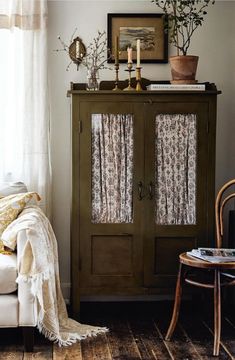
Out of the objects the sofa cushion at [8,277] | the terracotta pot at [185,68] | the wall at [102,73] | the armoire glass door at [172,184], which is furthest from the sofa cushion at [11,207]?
the terracotta pot at [185,68]

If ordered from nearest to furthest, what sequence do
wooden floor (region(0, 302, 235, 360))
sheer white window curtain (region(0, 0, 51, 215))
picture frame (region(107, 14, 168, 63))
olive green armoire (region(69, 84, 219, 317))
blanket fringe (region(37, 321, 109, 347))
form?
1. wooden floor (region(0, 302, 235, 360))
2. blanket fringe (region(37, 321, 109, 347))
3. olive green armoire (region(69, 84, 219, 317))
4. sheer white window curtain (region(0, 0, 51, 215))
5. picture frame (region(107, 14, 168, 63))

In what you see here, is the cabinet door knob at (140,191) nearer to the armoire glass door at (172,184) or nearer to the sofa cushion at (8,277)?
the armoire glass door at (172,184)

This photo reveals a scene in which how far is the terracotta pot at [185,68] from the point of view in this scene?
4.34 m

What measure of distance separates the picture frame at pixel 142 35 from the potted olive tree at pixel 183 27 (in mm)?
76

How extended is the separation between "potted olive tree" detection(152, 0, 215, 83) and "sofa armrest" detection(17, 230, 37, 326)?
63.5 inches

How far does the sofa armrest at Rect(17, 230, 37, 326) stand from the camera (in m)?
3.58

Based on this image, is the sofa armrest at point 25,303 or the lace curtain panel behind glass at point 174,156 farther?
the lace curtain panel behind glass at point 174,156

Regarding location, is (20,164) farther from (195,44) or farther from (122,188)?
(195,44)

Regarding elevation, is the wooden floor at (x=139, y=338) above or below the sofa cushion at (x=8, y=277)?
below

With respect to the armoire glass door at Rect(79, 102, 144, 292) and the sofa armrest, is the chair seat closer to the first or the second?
the armoire glass door at Rect(79, 102, 144, 292)

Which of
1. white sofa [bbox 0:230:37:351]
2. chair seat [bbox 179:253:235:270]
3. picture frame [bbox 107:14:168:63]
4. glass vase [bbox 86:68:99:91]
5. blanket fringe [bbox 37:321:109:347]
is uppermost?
picture frame [bbox 107:14:168:63]

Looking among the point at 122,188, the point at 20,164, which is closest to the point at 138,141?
the point at 122,188

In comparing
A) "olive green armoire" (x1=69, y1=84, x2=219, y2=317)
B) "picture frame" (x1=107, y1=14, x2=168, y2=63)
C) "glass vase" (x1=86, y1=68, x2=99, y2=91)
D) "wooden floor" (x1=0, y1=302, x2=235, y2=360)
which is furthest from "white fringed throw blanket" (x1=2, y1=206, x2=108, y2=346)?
"picture frame" (x1=107, y1=14, x2=168, y2=63)

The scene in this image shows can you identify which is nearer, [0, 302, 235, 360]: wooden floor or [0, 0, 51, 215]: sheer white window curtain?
[0, 302, 235, 360]: wooden floor
